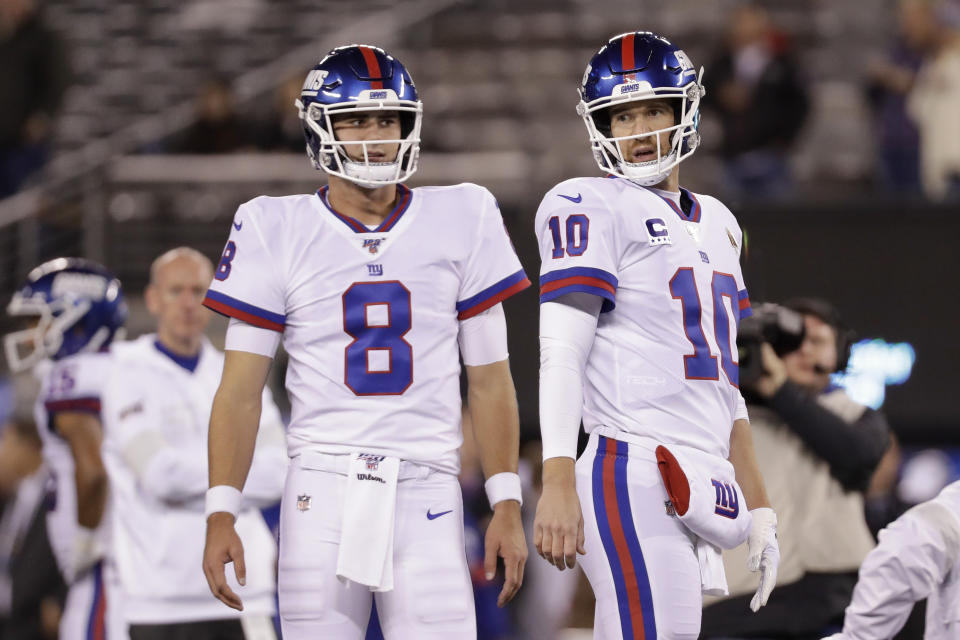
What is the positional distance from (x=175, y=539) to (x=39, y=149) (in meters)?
7.04

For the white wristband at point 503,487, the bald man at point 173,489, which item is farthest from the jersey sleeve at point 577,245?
the bald man at point 173,489

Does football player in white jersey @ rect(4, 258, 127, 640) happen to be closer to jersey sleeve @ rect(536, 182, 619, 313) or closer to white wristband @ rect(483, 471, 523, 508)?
white wristband @ rect(483, 471, 523, 508)

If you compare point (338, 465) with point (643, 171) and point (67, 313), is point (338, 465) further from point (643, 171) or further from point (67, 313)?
point (67, 313)

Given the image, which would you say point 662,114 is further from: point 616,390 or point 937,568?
point 937,568

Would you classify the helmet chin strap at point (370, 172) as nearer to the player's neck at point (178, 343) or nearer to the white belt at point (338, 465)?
the white belt at point (338, 465)

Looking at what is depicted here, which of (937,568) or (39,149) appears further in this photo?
(39,149)

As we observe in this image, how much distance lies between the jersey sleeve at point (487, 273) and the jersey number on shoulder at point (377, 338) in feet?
0.65

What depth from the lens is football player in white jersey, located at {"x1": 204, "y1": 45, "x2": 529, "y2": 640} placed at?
3895 millimetres

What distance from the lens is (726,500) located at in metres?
3.88

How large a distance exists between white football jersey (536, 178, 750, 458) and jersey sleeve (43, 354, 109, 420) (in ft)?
9.14

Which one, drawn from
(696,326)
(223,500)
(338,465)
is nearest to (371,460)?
(338,465)

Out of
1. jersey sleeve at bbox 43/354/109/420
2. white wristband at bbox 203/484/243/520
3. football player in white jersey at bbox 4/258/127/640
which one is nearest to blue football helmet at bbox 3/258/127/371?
football player in white jersey at bbox 4/258/127/640

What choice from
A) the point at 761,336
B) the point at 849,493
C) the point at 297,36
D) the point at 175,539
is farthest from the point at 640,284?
the point at 297,36

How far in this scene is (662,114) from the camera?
4152mm
